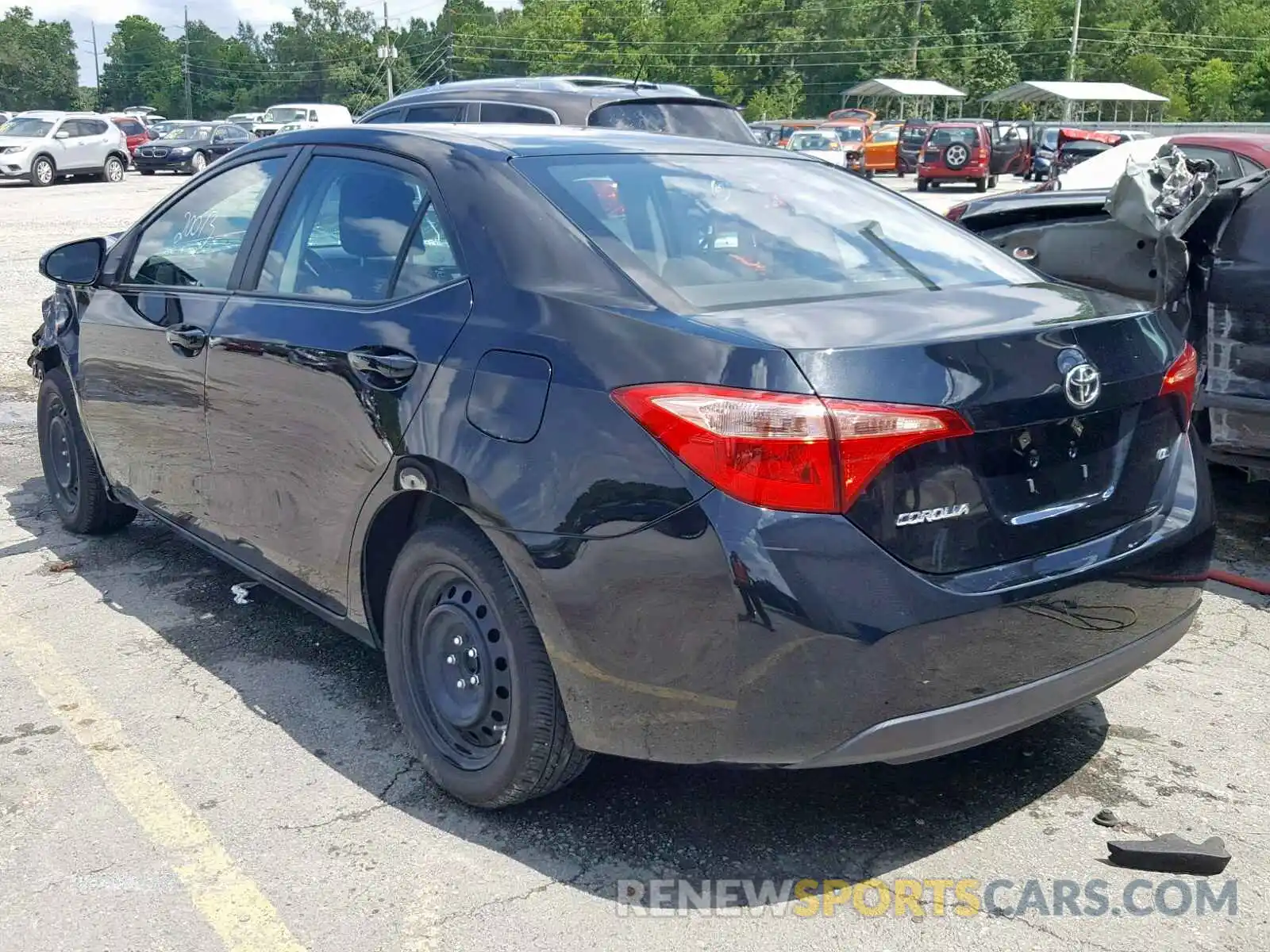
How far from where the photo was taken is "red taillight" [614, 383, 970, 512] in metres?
2.49

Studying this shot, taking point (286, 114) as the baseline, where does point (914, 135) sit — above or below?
below

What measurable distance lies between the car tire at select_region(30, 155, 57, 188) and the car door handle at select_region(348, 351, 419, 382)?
97.0 ft

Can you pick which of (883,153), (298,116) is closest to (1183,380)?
(883,153)

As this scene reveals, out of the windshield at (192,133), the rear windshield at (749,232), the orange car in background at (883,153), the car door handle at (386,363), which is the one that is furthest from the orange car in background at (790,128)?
the car door handle at (386,363)

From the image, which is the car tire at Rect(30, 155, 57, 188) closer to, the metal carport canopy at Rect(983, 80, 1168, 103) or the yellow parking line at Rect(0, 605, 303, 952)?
the yellow parking line at Rect(0, 605, 303, 952)

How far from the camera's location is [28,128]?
97.0 feet

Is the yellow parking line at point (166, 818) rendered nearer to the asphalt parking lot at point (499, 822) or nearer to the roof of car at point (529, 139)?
the asphalt parking lot at point (499, 822)

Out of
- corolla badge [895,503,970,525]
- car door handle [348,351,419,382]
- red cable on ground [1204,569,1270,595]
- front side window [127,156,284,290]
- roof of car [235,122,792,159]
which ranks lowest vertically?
red cable on ground [1204,569,1270,595]

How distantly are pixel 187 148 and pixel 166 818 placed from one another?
3370cm

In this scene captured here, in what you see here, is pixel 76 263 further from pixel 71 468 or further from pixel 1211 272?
pixel 1211 272

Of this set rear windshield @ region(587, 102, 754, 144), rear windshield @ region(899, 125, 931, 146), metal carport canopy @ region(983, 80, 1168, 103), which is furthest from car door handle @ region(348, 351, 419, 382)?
metal carport canopy @ region(983, 80, 1168, 103)

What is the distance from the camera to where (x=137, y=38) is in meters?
142

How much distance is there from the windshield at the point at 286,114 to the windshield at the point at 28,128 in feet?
28.5

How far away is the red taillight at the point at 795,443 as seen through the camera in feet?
8.16
